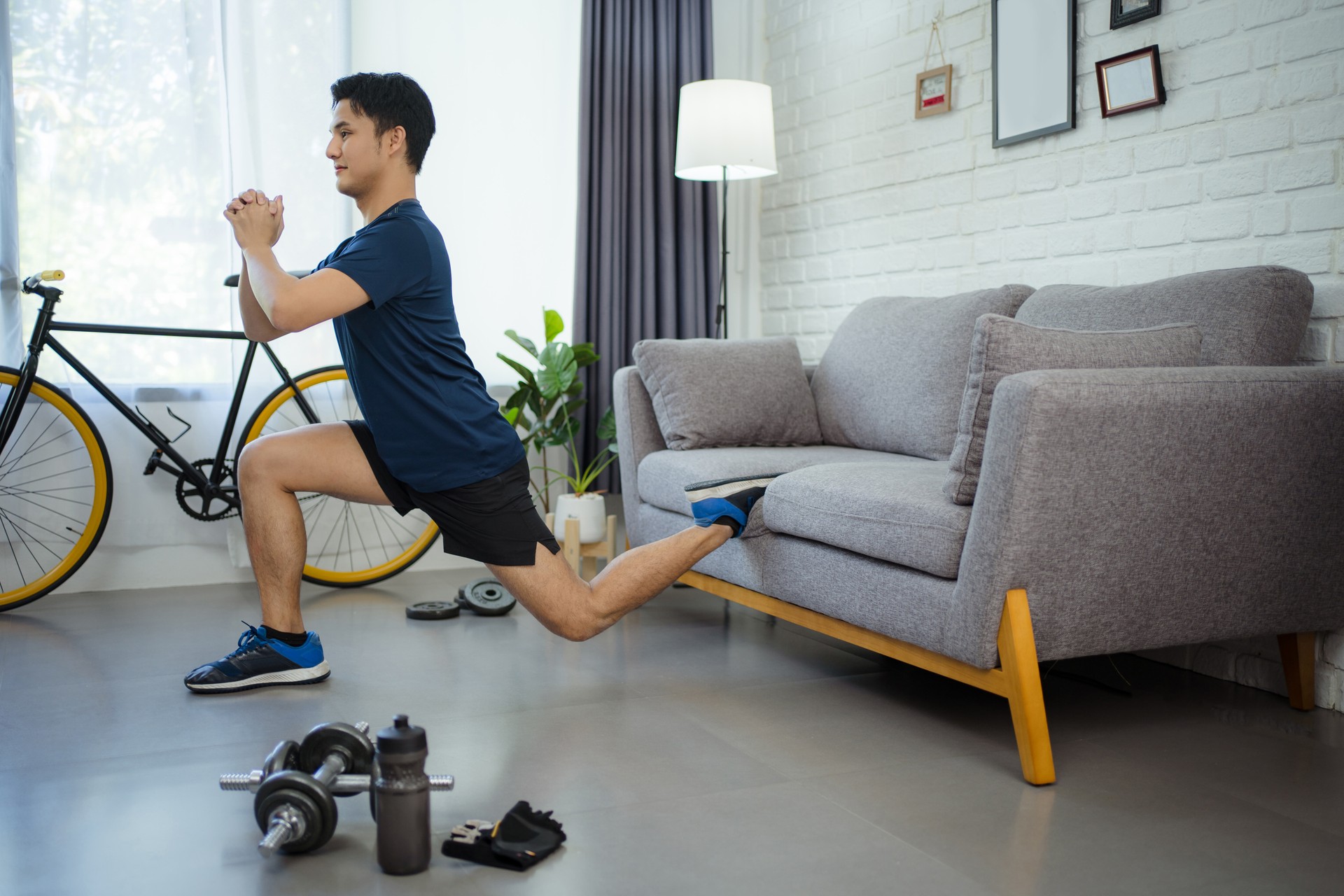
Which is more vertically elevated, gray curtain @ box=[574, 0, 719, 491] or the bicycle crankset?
gray curtain @ box=[574, 0, 719, 491]

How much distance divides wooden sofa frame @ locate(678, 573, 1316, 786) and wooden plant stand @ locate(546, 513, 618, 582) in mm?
1209

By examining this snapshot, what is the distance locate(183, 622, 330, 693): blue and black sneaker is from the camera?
88.4 inches

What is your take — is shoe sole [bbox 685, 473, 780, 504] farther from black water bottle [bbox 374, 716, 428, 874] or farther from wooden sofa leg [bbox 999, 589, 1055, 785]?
Result: black water bottle [bbox 374, 716, 428, 874]

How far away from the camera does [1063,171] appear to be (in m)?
2.92

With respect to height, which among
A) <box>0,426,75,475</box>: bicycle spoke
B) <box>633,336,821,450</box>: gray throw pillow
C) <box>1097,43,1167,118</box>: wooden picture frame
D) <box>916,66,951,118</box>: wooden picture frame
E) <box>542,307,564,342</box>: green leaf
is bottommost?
<box>0,426,75,475</box>: bicycle spoke

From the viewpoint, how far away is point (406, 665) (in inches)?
98.8

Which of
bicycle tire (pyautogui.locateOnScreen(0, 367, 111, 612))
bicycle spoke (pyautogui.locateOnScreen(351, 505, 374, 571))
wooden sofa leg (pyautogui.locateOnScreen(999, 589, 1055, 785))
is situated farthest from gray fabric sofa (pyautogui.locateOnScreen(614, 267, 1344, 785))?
bicycle tire (pyautogui.locateOnScreen(0, 367, 111, 612))

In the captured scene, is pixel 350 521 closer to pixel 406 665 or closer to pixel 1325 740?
pixel 406 665

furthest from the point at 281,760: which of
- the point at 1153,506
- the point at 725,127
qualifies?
the point at 725,127

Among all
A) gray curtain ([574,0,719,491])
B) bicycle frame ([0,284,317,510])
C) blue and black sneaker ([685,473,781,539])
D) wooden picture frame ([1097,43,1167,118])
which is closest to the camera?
blue and black sneaker ([685,473,781,539])

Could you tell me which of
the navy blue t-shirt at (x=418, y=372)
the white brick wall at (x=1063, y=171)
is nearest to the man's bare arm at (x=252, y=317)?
the navy blue t-shirt at (x=418, y=372)

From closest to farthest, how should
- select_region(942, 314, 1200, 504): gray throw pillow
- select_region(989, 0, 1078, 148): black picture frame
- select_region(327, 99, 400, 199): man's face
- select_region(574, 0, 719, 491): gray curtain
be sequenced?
1. select_region(942, 314, 1200, 504): gray throw pillow
2. select_region(327, 99, 400, 199): man's face
3. select_region(989, 0, 1078, 148): black picture frame
4. select_region(574, 0, 719, 491): gray curtain

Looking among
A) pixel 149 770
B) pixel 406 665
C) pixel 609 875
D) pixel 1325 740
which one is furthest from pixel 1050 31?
pixel 149 770

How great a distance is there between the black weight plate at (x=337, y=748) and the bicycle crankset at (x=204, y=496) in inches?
72.7
